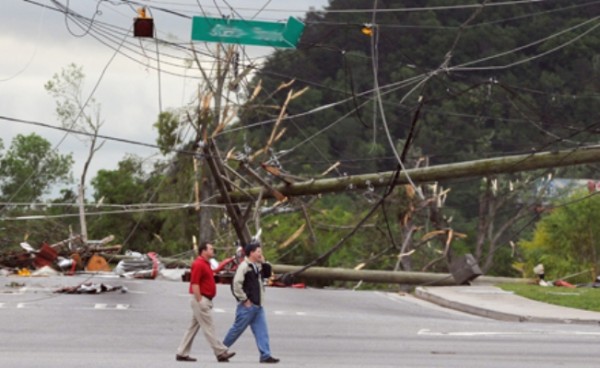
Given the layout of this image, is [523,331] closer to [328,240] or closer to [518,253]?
[328,240]

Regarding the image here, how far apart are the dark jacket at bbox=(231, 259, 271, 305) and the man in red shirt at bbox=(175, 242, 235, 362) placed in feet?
1.17

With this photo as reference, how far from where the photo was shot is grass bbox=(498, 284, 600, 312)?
2858 centimetres

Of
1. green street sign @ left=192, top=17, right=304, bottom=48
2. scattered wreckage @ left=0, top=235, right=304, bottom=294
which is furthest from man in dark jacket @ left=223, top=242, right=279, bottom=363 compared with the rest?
scattered wreckage @ left=0, top=235, right=304, bottom=294

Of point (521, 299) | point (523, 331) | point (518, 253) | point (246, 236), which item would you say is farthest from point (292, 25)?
point (518, 253)

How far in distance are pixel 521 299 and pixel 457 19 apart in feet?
211

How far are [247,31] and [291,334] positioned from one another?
6.32 meters

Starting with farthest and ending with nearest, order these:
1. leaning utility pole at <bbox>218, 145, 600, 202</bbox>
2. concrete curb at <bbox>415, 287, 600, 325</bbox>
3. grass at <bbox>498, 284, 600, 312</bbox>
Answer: grass at <bbox>498, 284, 600, 312</bbox>, leaning utility pole at <bbox>218, 145, 600, 202</bbox>, concrete curb at <bbox>415, 287, 600, 325</bbox>

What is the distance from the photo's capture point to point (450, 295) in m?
31.5

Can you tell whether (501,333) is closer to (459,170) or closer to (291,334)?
(291,334)

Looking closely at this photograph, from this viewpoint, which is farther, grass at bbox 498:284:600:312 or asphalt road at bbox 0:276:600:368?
grass at bbox 498:284:600:312

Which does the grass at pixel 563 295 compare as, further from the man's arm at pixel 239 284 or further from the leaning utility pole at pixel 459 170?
the man's arm at pixel 239 284

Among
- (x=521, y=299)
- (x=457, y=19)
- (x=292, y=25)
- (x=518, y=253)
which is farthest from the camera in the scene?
(x=457, y=19)

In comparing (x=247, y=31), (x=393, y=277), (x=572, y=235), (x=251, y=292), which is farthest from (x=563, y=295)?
(x=572, y=235)

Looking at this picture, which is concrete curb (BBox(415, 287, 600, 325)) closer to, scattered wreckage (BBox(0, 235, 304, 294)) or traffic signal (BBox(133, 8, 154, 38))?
scattered wreckage (BBox(0, 235, 304, 294))
